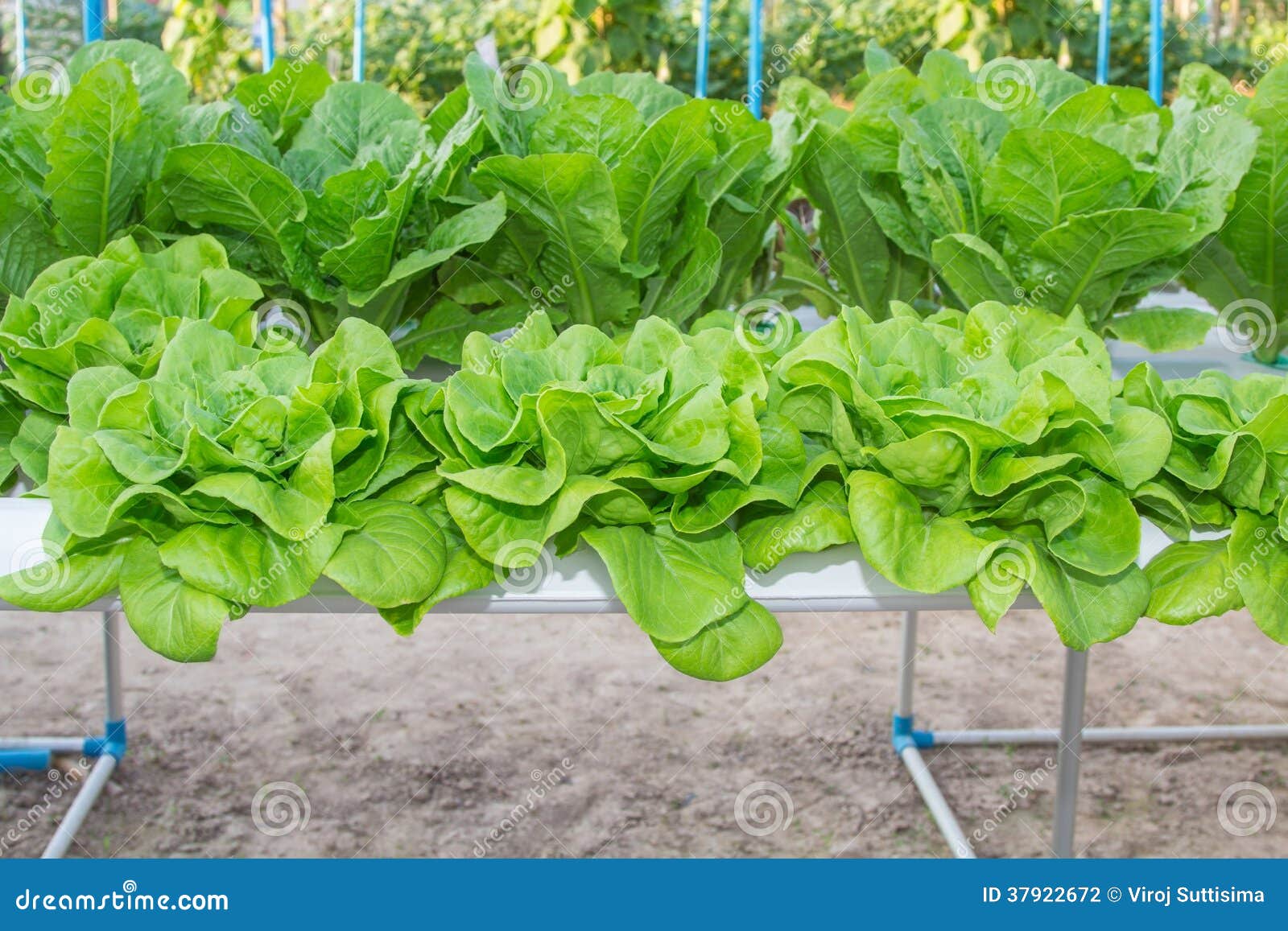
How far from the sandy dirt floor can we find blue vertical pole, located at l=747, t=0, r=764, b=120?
114 cm

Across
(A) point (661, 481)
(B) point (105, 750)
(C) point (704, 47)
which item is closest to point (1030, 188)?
(A) point (661, 481)

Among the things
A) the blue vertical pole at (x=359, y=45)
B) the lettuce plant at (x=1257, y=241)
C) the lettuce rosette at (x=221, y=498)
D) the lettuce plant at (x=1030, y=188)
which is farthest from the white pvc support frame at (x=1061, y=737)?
the blue vertical pole at (x=359, y=45)

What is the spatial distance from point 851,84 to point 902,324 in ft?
2.33

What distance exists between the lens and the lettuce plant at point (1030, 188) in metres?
1.18

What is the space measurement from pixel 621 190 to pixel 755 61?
83 centimetres

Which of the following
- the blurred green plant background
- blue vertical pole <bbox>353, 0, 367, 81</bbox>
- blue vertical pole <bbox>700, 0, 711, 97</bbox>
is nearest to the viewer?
blue vertical pole <bbox>700, 0, 711, 97</bbox>

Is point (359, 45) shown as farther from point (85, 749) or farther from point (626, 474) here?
point (626, 474)

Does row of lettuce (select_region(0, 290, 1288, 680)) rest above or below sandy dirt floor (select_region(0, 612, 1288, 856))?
above

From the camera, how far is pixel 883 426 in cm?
92

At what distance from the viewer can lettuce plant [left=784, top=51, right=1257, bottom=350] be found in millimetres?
1183

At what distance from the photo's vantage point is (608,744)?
2186 millimetres

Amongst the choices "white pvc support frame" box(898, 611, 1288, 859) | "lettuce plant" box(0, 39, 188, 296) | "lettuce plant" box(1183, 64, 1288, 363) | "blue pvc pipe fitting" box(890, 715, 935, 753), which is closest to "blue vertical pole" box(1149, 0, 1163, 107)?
"lettuce plant" box(1183, 64, 1288, 363)

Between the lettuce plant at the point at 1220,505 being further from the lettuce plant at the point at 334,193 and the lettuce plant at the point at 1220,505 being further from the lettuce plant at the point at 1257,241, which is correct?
the lettuce plant at the point at 334,193

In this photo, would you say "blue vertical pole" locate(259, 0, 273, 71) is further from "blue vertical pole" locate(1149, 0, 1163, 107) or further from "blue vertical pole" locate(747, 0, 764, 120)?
"blue vertical pole" locate(1149, 0, 1163, 107)
